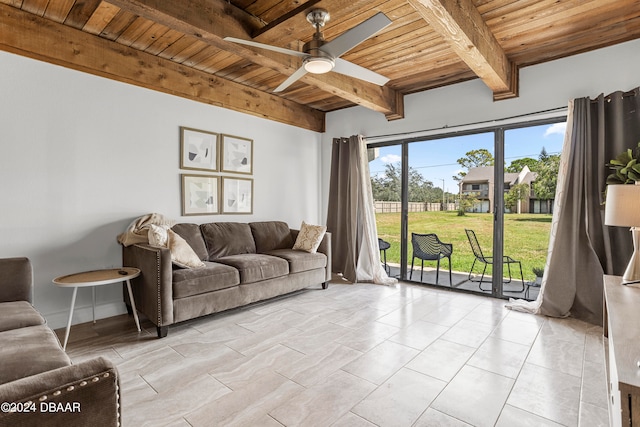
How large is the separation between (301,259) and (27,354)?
8.88ft

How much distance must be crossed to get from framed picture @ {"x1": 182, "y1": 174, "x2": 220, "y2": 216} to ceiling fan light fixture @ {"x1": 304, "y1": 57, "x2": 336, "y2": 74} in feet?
6.69

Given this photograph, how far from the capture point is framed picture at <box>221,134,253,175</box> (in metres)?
4.12

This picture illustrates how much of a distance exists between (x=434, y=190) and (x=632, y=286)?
2.48 metres

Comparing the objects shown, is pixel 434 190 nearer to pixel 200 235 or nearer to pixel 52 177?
pixel 200 235

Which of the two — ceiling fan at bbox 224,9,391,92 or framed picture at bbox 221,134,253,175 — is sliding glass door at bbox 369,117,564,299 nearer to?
framed picture at bbox 221,134,253,175

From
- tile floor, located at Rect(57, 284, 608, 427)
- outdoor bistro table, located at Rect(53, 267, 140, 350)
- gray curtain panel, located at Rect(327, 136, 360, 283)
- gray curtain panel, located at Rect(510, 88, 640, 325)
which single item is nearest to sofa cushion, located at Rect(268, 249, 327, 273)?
tile floor, located at Rect(57, 284, 608, 427)

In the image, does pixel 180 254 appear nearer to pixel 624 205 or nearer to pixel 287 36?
pixel 287 36

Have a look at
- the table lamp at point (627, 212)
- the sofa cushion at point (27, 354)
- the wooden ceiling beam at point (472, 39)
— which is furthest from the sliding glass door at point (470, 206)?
the sofa cushion at point (27, 354)

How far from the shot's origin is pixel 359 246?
4.86 meters

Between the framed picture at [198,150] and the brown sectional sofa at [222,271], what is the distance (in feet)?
2.28

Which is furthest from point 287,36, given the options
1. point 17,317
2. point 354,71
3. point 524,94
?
point 524,94

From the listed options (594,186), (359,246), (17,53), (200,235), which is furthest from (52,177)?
(594,186)

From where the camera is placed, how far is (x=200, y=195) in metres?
3.89

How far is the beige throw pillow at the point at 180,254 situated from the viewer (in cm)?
297
